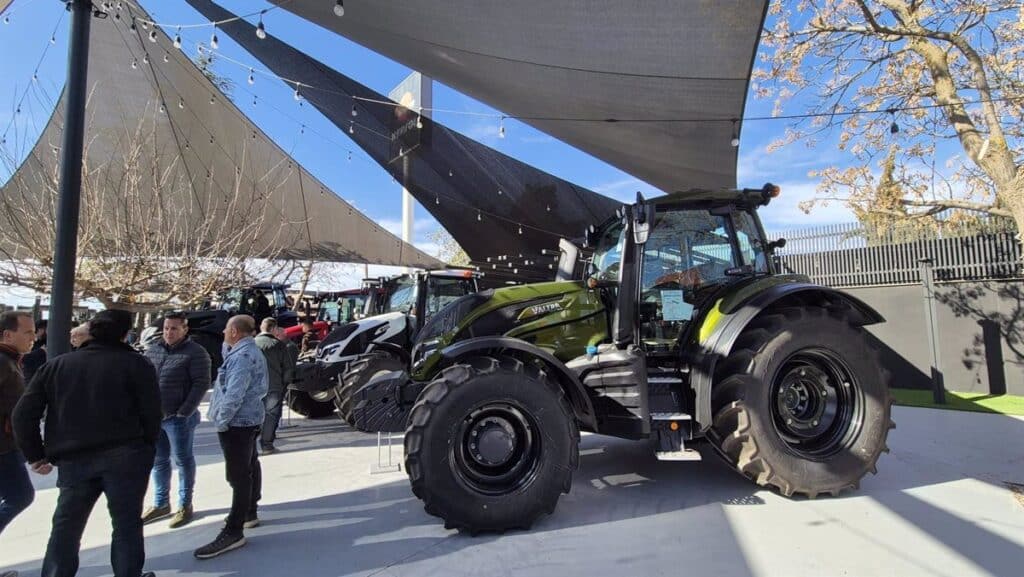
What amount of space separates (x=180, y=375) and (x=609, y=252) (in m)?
3.42

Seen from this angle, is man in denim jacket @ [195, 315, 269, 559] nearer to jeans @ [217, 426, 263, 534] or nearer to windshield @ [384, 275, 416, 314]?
jeans @ [217, 426, 263, 534]

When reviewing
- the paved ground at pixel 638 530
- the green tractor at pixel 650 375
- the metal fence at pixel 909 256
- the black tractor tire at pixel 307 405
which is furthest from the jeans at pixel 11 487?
the metal fence at pixel 909 256

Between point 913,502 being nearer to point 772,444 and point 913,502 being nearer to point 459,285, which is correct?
point 772,444

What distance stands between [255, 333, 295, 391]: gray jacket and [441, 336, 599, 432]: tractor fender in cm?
307

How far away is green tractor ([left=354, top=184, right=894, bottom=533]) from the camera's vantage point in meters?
3.44

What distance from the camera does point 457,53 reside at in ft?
20.1

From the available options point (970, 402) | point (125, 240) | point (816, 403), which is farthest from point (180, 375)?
point (970, 402)

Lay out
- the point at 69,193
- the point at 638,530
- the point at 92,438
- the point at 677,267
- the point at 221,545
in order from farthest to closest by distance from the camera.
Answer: the point at 677,267, the point at 69,193, the point at 638,530, the point at 221,545, the point at 92,438

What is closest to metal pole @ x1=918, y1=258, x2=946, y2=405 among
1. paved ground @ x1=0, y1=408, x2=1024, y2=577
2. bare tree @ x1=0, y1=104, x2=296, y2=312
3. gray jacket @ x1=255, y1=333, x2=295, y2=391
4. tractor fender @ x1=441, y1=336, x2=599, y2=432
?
paved ground @ x1=0, y1=408, x2=1024, y2=577

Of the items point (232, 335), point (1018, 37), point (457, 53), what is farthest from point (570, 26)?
point (1018, 37)

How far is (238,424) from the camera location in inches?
132

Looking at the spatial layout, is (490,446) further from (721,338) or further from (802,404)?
(802,404)

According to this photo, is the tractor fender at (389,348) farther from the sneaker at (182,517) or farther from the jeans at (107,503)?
the jeans at (107,503)

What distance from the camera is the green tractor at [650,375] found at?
3439mm
